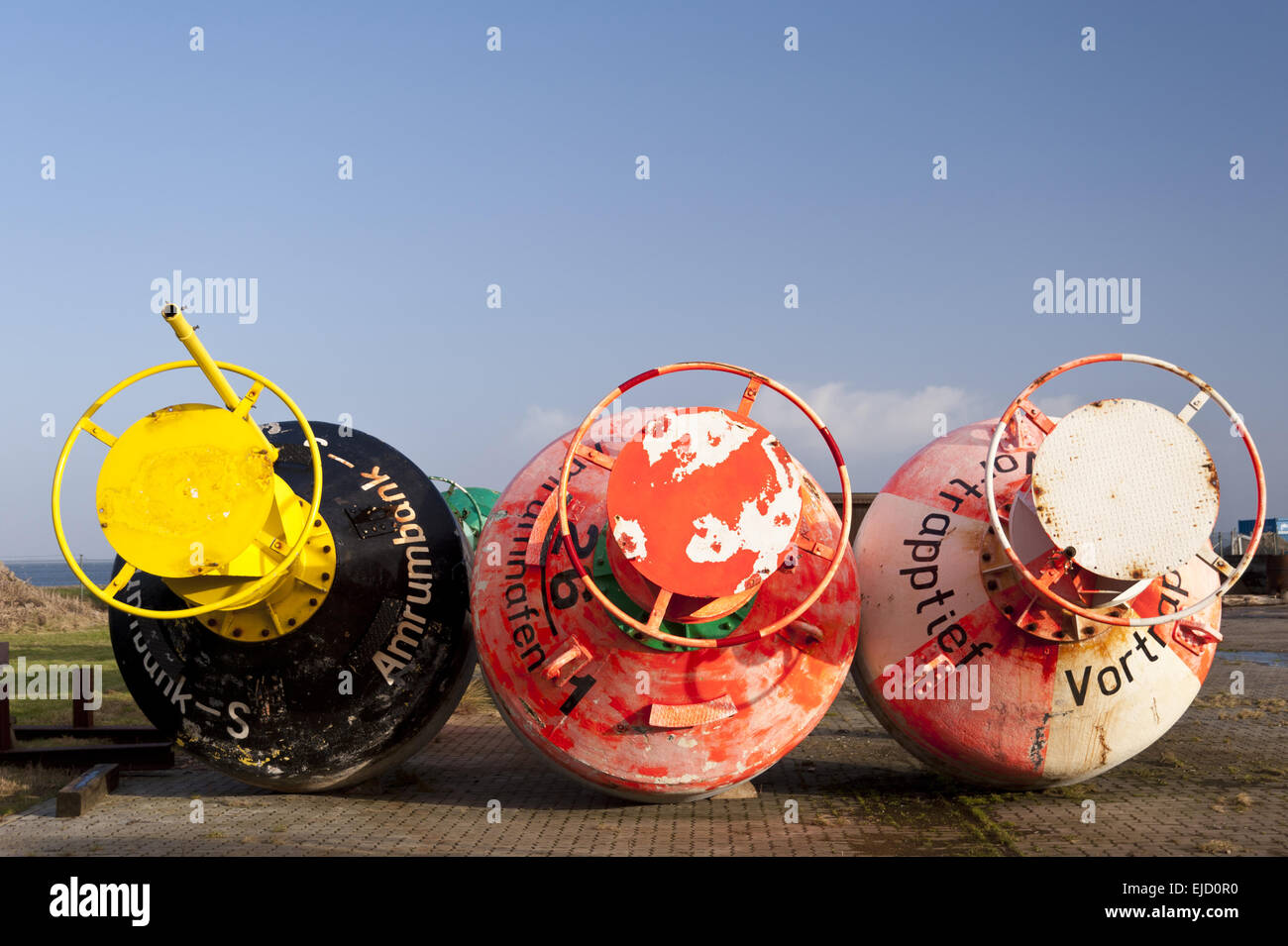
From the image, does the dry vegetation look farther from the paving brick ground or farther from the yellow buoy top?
the yellow buoy top

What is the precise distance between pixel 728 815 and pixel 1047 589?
2.16 meters

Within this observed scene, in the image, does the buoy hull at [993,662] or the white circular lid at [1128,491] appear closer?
the white circular lid at [1128,491]

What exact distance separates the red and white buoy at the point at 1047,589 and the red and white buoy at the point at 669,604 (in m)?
0.40

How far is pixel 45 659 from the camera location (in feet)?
49.1

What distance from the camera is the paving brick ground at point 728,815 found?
218 inches

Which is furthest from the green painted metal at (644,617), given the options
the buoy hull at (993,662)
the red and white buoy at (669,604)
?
the buoy hull at (993,662)

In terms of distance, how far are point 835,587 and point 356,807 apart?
3.04 meters

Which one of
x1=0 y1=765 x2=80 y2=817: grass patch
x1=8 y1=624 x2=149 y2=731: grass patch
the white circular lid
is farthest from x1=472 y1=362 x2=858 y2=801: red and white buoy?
x1=8 y1=624 x2=149 y2=731: grass patch

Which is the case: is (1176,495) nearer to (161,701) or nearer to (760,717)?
(760,717)

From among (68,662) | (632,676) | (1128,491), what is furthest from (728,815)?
(68,662)

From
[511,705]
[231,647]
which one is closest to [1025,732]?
[511,705]

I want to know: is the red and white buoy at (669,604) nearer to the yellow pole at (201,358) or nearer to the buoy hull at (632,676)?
the buoy hull at (632,676)

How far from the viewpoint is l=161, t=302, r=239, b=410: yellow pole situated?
5.10 meters

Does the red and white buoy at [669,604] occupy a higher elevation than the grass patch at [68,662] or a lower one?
higher
